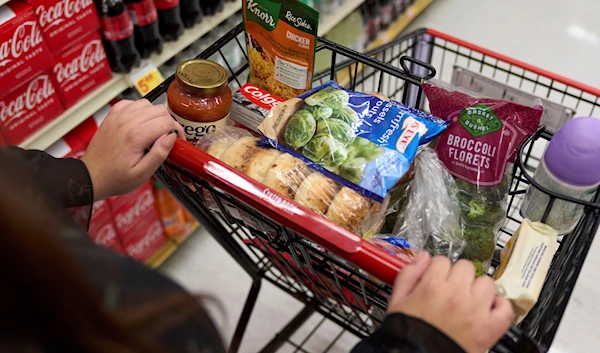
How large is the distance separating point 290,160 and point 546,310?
0.43 m

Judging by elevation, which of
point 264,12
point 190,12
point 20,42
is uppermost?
point 264,12

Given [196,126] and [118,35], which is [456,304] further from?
[118,35]

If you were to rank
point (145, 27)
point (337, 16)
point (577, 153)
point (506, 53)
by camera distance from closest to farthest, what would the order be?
point (577, 153)
point (145, 27)
point (337, 16)
point (506, 53)

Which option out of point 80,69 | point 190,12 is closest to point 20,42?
point 80,69

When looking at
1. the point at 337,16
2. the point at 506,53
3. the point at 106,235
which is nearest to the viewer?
the point at 106,235

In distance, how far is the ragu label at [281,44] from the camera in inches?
38.7

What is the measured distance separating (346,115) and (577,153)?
1.14ft

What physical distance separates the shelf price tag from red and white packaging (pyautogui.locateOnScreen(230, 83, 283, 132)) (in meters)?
0.67

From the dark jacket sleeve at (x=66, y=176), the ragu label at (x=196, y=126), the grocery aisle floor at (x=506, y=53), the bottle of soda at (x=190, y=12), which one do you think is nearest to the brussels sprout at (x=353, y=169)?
the ragu label at (x=196, y=126)

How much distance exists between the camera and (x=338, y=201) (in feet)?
2.92

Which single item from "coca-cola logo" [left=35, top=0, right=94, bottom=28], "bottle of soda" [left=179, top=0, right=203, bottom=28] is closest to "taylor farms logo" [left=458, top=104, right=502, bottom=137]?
"coca-cola logo" [left=35, top=0, right=94, bottom=28]

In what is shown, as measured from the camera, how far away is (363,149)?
92cm

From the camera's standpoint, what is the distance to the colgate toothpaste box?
1299mm

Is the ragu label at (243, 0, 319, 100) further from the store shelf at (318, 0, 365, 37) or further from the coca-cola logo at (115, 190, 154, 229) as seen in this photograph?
the store shelf at (318, 0, 365, 37)
